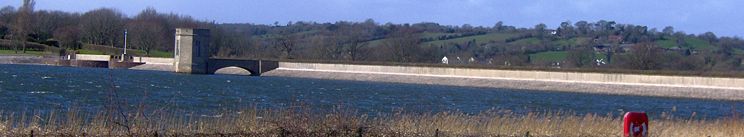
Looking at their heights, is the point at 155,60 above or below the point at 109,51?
below

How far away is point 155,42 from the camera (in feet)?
405

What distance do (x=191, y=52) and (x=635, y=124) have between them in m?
73.4

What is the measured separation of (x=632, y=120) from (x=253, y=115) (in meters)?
5.58

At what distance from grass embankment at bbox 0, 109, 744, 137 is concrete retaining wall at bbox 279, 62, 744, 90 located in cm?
4476

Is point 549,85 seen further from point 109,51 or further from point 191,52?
point 109,51

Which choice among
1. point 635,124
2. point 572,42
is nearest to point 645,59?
point 572,42

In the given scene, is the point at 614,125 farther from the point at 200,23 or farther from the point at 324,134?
the point at 200,23

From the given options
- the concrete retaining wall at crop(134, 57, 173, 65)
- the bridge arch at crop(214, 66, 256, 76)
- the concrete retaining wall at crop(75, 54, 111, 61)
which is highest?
the concrete retaining wall at crop(75, 54, 111, 61)

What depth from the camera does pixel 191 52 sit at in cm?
8981

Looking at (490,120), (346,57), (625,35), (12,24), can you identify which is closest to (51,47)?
(12,24)

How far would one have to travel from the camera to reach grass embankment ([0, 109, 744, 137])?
17.1m

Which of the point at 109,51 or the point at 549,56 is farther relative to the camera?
the point at 549,56

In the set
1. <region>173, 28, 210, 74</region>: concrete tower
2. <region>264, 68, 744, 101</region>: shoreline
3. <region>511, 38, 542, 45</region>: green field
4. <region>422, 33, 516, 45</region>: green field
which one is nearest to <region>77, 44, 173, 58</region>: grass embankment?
<region>173, 28, 210, 74</region>: concrete tower

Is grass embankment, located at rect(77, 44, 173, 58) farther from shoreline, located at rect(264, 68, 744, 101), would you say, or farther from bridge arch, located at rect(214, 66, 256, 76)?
shoreline, located at rect(264, 68, 744, 101)
